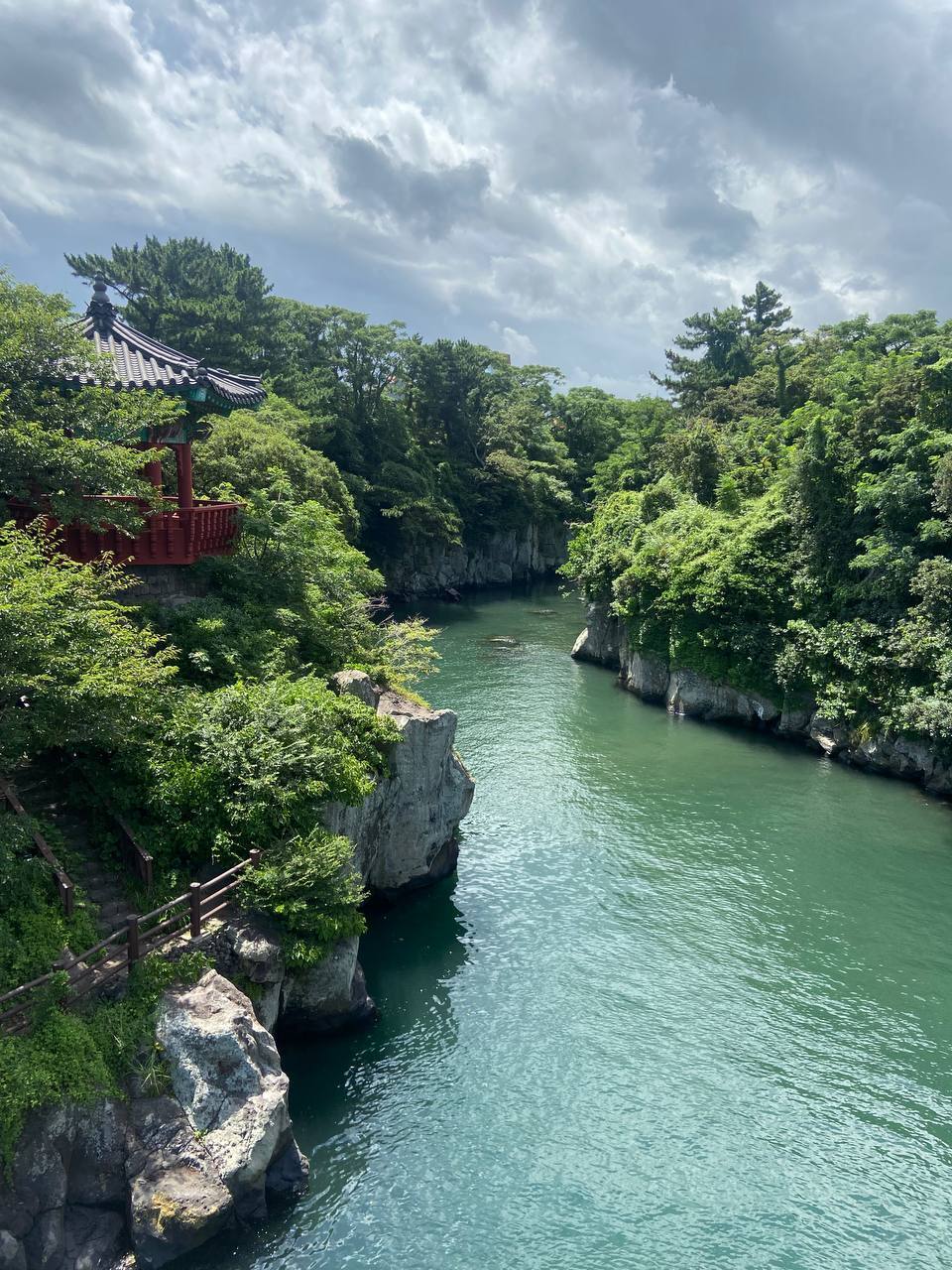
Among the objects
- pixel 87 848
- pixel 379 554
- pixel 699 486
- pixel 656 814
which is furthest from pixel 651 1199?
pixel 379 554

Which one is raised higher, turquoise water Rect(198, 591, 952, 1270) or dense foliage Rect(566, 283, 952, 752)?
dense foliage Rect(566, 283, 952, 752)

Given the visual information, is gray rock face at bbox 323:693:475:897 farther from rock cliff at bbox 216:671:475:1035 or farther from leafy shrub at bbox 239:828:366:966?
leafy shrub at bbox 239:828:366:966

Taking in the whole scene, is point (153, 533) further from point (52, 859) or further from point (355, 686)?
point (52, 859)

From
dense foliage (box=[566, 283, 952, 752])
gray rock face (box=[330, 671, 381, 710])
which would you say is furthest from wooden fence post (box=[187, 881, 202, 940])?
dense foliage (box=[566, 283, 952, 752])

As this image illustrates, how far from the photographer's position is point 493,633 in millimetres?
49625

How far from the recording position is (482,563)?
227 feet

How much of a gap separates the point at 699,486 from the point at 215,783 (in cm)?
3601

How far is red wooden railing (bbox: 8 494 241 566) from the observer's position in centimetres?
1783

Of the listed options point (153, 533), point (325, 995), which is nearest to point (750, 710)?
point (325, 995)

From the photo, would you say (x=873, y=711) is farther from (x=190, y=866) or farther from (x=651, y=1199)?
(x=190, y=866)

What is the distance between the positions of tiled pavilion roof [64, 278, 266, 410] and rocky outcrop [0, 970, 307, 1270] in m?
14.7

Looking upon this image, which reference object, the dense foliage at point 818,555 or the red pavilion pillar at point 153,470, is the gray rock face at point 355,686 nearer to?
the red pavilion pillar at point 153,470

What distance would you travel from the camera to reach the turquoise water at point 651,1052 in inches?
451

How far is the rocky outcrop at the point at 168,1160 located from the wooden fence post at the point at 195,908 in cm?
108
